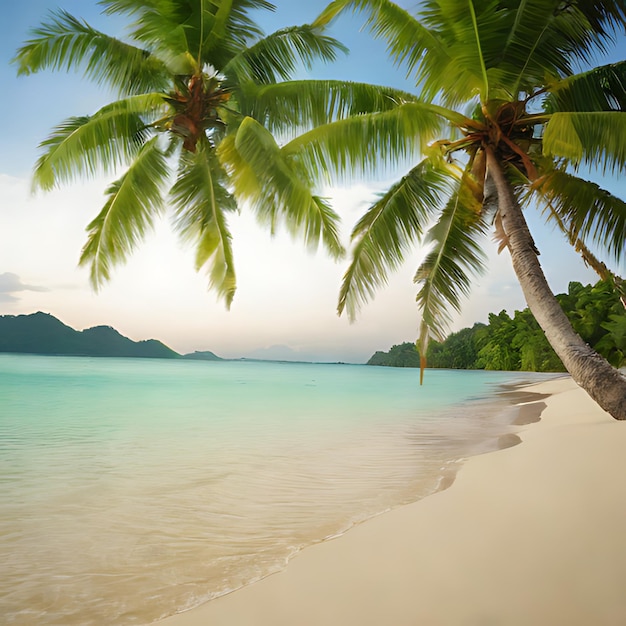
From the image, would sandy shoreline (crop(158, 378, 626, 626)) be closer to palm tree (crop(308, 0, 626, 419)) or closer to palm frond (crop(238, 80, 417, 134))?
palm tree (crop(308, 0, 626, 419))

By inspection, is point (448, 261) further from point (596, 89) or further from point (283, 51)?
point (283, 51)

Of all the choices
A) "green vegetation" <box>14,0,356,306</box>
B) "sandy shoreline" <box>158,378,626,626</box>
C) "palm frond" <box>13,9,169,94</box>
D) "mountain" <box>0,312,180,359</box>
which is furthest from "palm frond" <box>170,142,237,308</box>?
"mountain" <box>0,312,180,359</box>

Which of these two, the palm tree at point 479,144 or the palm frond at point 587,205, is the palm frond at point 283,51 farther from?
the palm frond at point 587,205

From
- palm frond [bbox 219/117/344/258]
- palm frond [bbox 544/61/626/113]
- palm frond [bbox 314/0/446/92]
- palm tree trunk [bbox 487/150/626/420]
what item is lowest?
palm tree trunk [bbox 487/150/626/420]

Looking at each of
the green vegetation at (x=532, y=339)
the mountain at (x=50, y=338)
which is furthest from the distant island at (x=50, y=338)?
the green vegetation at (x=532, y=339)

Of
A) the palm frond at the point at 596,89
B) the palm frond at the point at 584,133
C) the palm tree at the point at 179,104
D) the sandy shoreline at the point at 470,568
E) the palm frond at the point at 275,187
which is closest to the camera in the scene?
the sandy shoreline at the point at 470,568

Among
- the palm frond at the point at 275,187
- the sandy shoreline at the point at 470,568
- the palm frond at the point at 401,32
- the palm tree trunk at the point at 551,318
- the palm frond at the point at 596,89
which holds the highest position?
the palm frond at the point at 401,32

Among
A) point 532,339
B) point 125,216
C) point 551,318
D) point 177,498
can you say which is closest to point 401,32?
point 551,318

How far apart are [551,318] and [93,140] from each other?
24.1ft

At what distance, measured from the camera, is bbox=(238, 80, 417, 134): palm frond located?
750 cm

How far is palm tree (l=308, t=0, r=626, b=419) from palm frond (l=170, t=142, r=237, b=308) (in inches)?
109

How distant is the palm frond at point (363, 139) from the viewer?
21.2ft

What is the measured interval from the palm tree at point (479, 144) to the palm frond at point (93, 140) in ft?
11.7

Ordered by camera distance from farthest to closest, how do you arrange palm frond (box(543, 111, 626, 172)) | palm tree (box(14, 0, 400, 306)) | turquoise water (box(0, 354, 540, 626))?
palm tree (box(14, 0, 400, 306)) < palm frond (box(543, 111, 626, 172)) < turquoise water (box(0, 354, 540, 626))
